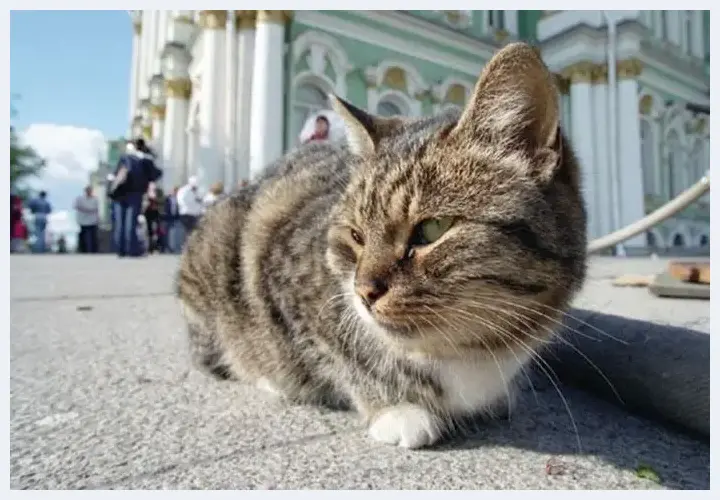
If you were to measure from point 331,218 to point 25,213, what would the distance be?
6.53 metres

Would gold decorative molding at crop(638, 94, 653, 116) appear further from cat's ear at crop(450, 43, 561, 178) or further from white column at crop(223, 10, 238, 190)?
cat's ear at crop(450, 43, 561, 178)

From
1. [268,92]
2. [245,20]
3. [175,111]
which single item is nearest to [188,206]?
[268,92]

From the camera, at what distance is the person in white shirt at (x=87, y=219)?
7.34 metres

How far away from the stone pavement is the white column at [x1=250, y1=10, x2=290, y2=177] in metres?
7.66

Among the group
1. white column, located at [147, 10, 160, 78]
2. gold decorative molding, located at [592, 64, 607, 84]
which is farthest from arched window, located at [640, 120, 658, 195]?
white column, located at [147, 10, 160, 78]

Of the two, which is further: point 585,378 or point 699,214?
point 699,214

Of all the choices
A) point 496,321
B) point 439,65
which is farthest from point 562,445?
point 439,65

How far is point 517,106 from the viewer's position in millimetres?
1035

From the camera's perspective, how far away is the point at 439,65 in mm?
10781

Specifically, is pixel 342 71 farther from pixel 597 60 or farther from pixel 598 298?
pixel 598 298

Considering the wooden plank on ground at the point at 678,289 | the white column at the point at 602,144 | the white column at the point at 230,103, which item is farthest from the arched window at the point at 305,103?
the wooden plank on ground at the point at 678,289

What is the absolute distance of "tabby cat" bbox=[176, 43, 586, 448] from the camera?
3.14 ft

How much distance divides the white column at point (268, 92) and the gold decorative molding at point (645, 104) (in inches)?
280

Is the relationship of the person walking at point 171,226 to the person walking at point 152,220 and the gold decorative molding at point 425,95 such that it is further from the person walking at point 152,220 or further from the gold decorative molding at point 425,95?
the gold decorative molding at point 425,95
